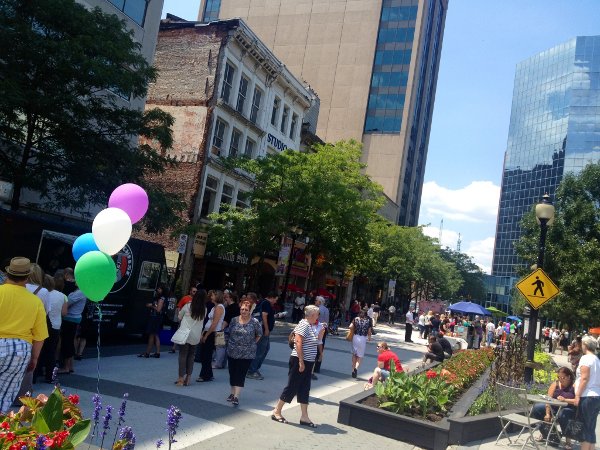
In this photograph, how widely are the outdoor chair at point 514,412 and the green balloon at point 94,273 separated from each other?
5773 mm

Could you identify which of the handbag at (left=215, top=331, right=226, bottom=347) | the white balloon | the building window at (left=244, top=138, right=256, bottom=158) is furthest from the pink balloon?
the building window at (left=244, top=138, right=256, bottom=158)

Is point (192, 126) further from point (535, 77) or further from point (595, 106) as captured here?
point (535, 77)

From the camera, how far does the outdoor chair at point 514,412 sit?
25.7 ft

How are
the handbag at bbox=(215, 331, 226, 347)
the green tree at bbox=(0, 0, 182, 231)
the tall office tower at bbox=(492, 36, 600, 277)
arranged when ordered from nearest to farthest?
the handbag at bbox=(215, 331, 226, 347) < the green tree at bbox=(0, 0, 182, 231) < the tall office tower at bbox=(492, 36, 600, 277)

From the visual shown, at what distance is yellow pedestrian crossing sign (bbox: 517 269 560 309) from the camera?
39.2ft

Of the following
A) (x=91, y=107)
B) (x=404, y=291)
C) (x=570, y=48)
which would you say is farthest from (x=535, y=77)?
(x=91, y=107)

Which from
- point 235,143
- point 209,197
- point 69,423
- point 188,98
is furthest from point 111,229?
point 235,143

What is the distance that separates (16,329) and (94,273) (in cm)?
97

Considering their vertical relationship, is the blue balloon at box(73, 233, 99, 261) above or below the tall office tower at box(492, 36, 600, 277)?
below

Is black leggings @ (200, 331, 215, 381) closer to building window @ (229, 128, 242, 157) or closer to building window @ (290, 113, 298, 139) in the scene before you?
building window @ (229, 128, 242, 157)

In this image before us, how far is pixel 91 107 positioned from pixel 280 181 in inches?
442

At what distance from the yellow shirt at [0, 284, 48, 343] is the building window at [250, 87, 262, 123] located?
2853cm

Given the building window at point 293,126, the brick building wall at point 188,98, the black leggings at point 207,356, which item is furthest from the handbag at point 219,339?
the building window at point 293,126

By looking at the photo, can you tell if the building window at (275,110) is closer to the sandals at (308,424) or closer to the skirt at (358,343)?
the skirt at (358,343)
